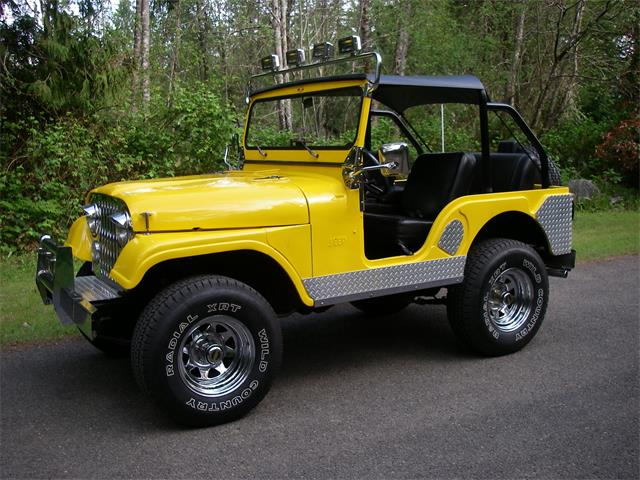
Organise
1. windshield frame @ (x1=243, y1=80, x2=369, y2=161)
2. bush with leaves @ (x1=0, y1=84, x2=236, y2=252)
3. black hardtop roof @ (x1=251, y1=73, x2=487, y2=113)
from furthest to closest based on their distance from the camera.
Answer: bush with leaves @ (x1=0, y1=84, x2=236, y2=252)
black hardtop roof @ (x1=251, y1=73, x2=487, y2=113)
windshield frame @ (x1=243, y1=80, x2=369, y2=161)

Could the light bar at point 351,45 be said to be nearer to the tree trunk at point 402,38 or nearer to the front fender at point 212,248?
the front fender at point 212,248

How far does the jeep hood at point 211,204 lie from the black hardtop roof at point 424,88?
94 centimetres

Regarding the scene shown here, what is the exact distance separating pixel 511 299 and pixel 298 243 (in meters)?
1.93

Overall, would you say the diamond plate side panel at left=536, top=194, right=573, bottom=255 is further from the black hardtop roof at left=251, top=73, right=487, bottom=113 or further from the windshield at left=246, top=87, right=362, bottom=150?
the windshield at left=246, top=87, right=362, bottom=150

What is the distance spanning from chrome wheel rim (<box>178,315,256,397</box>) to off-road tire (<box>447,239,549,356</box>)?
65.6 inches

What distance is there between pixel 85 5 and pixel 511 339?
8.15 m

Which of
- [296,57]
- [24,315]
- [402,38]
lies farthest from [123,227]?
[402,38]

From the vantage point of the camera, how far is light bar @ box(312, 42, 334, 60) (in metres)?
4.53

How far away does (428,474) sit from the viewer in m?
3.25

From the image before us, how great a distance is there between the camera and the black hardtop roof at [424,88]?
4.52 metres

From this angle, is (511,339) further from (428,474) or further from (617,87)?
(617,87)

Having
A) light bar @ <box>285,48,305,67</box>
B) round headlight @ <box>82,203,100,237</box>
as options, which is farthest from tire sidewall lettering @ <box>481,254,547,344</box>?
round headlight @ <box>82,203,100,237</box>

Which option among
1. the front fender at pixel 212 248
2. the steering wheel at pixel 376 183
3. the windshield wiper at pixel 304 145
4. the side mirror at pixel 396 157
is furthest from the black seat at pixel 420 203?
the front fender at pixel 212 248

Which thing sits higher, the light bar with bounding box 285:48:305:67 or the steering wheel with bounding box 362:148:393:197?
the light bar with bounding box 285:48:305:67
